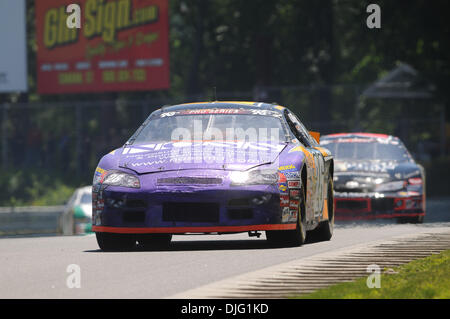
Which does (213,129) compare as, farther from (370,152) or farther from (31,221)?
(31,221)

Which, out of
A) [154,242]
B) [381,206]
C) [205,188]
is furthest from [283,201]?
[381,206]

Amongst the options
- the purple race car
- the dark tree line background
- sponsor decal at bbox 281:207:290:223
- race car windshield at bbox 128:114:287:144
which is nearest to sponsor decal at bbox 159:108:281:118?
race car windshield at bbox 128:114:287:144

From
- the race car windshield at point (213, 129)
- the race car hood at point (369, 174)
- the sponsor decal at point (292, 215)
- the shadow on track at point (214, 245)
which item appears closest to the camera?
the sponsor decal at point (292, 215)

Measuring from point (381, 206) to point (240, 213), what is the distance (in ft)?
22.5

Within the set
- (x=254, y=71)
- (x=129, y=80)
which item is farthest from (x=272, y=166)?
(x=254, y=71)

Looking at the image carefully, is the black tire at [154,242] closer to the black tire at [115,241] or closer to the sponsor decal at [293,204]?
the black tire at [115,241]

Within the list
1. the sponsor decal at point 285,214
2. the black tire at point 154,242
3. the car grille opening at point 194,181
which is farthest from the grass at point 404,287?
the black tire at point 154,242

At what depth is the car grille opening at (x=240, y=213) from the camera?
10.4 m

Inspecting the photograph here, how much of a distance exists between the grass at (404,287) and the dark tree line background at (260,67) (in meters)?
21.1

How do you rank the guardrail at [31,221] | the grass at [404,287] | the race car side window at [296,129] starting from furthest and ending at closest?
1. the guardrail at [31,221]
2. the race car side window at [296,129]
3. the grass at [404,287]

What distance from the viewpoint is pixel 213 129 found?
1148 cm

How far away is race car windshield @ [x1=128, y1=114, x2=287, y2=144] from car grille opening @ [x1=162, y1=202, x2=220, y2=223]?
1062mm

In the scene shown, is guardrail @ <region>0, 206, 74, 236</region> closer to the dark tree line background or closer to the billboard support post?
the dark tree line background

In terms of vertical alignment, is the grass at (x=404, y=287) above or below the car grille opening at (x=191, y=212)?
below
